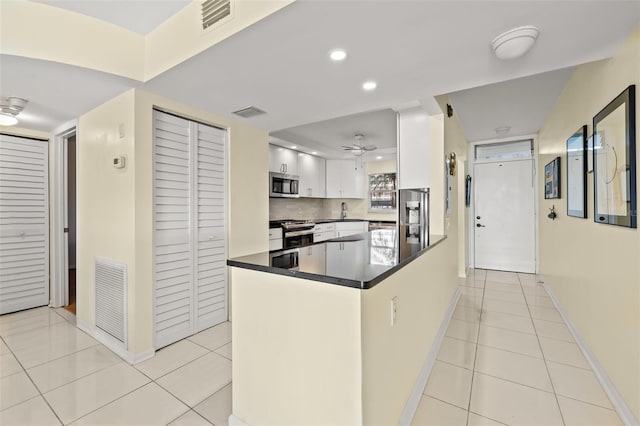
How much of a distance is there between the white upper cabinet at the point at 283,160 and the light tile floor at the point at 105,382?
2.93 m

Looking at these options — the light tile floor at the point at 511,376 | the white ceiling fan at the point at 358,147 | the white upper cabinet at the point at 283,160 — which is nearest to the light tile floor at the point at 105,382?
the light tile floor at the point at 511,376

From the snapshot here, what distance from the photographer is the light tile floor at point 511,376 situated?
1737 millimetres

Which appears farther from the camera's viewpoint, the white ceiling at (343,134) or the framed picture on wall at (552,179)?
the white ceiling at (343,134)

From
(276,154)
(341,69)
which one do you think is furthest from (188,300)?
(276,154)

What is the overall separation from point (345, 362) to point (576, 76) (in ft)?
10.8

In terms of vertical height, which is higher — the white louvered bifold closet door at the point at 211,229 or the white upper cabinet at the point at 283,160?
the white upper cabinet at the point at 283,160

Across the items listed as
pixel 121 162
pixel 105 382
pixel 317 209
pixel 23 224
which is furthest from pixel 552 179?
pixel 23 224

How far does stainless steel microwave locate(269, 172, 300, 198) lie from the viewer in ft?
16.0

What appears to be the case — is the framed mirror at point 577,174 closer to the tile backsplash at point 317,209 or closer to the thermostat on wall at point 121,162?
the thermostat on wall at point 121,162

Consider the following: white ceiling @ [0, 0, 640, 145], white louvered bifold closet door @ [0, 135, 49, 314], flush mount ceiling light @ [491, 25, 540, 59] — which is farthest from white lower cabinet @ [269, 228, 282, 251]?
flush mount ceiling light @ [491, 25, 540, 59]

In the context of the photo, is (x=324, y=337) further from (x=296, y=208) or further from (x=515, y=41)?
(x=296, y=208)

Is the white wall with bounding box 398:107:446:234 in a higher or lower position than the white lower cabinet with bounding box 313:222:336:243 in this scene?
higher

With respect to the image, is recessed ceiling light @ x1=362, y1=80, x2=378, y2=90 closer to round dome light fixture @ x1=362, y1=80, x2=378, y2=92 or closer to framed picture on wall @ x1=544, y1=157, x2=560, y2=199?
round dome light fixture @ x1=362, y1=80, x2=378, y2=92

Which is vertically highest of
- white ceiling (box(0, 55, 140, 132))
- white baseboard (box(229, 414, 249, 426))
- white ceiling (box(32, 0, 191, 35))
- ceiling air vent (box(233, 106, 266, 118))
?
white ceiling (box(32, 0, 191, 35))
